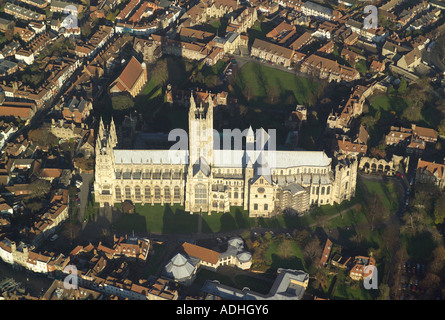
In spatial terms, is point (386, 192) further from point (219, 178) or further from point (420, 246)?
point (219, 178)

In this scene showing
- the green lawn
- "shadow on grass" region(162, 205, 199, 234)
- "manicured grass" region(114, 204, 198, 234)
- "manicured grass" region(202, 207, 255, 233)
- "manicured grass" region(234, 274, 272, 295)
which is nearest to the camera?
"manicured grass" region(234, 274, 272, 295)

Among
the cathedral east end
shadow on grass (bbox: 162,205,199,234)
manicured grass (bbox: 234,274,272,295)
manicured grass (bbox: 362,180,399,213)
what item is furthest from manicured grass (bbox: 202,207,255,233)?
manicured grass (bbox: 362,180,399,213)

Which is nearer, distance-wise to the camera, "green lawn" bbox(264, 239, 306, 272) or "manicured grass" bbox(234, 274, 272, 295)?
"manicured grass" bbox(234, 274, 272, 295)

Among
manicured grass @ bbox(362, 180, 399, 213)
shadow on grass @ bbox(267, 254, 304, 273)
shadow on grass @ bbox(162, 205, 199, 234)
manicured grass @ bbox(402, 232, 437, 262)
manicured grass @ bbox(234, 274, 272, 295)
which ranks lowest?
manicured grass @ bbox(234, 274, 272, 295)

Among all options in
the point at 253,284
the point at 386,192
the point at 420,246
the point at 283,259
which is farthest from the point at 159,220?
the point at 420,246

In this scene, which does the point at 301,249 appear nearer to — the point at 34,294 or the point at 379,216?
Answer: the point at 379,216

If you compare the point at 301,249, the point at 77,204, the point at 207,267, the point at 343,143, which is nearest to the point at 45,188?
the point at 77,204

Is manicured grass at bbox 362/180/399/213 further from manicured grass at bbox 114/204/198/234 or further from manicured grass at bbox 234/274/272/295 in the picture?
manicured grass at bbox 114/204/198/234

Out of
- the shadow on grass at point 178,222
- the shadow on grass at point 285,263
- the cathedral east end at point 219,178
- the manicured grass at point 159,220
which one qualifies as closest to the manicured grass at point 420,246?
the cathedral east end at point 219,178

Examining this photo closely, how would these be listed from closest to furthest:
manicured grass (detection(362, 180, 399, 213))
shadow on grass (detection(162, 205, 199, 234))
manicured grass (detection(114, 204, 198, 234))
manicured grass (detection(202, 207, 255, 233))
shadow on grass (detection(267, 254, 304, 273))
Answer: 1. shadow on grass (detection(267, 254, 304, 273))
2. shadow on grass (detection(162, 205, 199, 234))
3. manicured grass (detection(114, 204, 198, 234))
4. manicured grass (detection(202, 207, 255, 233))
5. manicured grass (detection(362, 180, 399, 213))
